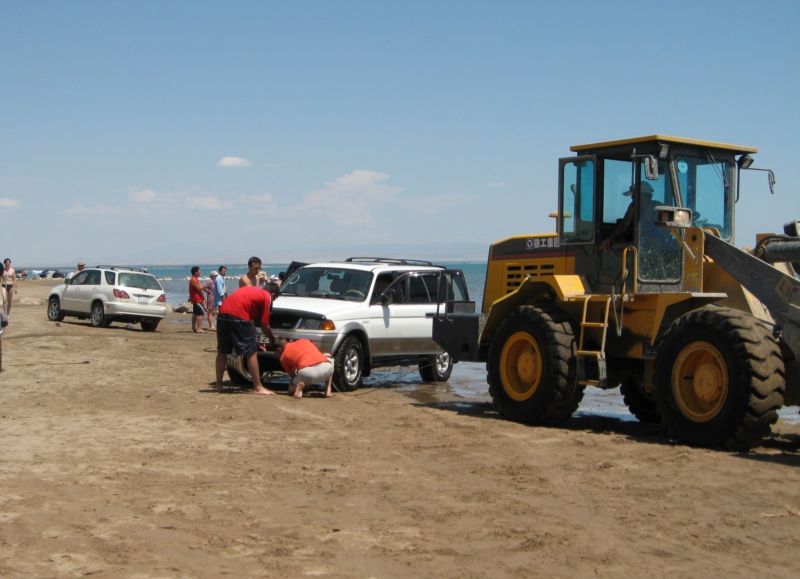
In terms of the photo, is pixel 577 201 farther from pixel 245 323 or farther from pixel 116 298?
pixel 116 298

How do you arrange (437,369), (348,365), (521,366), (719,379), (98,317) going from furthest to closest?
1. (98,317)
2. (437,369)
3. (348,365)
4. (521,366)
5. (719,379)

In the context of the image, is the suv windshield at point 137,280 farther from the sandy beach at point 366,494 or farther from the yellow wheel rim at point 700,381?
the yellow wheel rim at point 700,381

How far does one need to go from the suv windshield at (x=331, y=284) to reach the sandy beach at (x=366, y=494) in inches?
110

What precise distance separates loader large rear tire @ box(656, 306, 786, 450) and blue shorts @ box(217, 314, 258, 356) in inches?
226

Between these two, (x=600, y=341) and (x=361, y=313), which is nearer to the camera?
(x=600, y=341)

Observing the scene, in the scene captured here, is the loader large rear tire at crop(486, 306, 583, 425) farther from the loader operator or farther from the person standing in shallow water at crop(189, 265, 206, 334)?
the person standing in shallow water at crop(189, 265, 206, 334)

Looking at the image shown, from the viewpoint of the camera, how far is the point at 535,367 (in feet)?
39.1

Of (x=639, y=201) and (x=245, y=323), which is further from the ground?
(x=639, y=201)

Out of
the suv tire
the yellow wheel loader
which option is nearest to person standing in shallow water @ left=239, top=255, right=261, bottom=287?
the yellow wheel loader

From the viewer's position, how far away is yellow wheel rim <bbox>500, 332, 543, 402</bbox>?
11.9 metres

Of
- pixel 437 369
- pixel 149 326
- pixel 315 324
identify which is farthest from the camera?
pixel 149 326

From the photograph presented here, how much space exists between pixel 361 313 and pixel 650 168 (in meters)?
5.84

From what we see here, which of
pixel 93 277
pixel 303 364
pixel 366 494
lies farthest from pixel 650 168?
pixel 93 277

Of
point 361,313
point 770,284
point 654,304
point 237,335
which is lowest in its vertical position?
point 237,335
